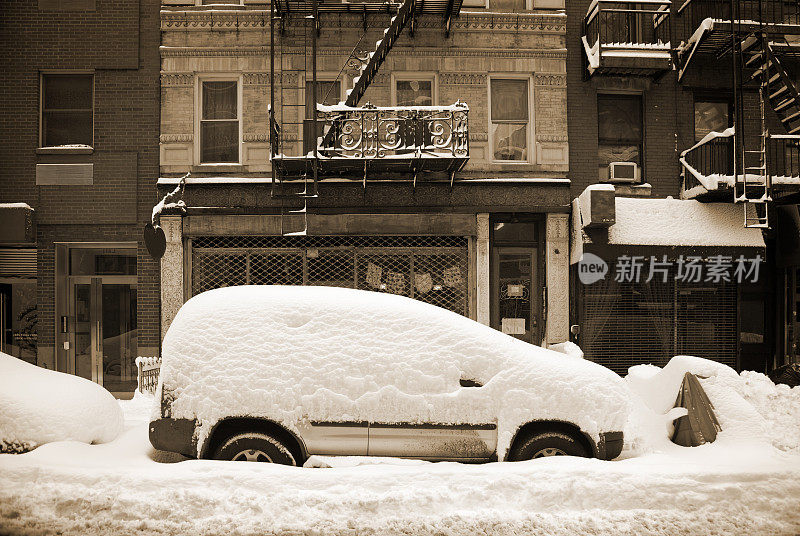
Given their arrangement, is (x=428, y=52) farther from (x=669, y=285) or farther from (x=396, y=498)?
(x=396, y=498)

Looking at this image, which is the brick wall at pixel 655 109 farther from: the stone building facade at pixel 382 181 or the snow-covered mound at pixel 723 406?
the snow-covered mound at pixel 723 406

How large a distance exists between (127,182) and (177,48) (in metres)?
2.93

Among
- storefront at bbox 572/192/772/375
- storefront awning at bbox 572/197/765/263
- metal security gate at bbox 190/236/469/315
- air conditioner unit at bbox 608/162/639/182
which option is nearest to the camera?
storefront awning at bbox 572/197/765/263

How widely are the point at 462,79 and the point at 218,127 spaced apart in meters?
5.22

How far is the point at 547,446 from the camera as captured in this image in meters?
5.54

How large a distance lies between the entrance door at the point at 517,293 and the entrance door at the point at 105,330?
754 centimetres

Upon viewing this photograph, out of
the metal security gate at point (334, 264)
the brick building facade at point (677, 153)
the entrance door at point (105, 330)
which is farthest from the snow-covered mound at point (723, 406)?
the entrance door at point (105, 330)

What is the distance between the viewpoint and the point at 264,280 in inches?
488

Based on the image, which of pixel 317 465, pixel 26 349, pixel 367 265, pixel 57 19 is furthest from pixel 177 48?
pixel 317 465

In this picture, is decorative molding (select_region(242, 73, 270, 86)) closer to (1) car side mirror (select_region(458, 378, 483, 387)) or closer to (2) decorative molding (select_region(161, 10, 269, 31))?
(2) decorative molding (select_region(161, 10, 269, 31))

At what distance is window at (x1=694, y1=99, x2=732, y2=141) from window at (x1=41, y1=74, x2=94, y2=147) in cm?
1286

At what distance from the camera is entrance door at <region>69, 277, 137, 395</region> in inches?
486

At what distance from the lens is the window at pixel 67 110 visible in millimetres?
12539

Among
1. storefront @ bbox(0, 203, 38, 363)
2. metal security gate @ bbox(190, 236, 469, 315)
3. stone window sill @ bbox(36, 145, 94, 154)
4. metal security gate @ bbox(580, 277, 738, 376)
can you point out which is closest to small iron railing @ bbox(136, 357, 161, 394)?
metal security gate @ bbox(190, 236, 469, 315)
